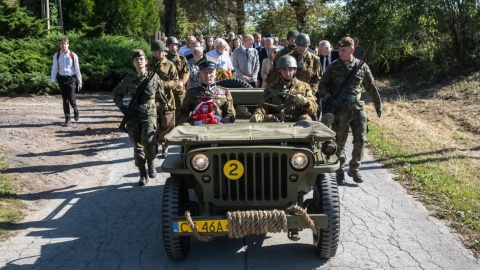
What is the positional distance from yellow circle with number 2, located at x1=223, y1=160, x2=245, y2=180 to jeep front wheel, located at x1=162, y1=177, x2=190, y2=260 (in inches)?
21.1

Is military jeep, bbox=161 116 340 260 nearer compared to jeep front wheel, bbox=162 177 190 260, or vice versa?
military jeep, bbox=161 116 340 260

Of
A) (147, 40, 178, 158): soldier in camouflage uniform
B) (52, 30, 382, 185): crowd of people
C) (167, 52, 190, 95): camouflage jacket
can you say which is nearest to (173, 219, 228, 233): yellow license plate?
(52, 30, 382, 185): crowd of people

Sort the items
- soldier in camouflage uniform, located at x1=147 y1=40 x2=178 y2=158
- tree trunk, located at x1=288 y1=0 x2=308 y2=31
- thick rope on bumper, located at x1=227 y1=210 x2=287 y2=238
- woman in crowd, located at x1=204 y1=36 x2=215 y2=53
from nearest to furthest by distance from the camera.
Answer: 1. thick rope on bumper, located at x1=227 y1=210 x2=287 y2=238
2. soldier in camouflage uniform, located at x1=147 y1=40 x2=178 y2=158
3. woman in crowd, located at x1=204 y1=36 x2=215 y2=53
4. tree trunk, located at x1=288 y1=0 x2=308 y2=31

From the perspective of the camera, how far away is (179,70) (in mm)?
9766

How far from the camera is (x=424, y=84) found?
57.4 ft

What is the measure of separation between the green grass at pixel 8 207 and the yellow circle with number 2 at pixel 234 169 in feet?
8.79

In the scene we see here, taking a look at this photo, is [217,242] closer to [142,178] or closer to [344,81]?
[142,178]

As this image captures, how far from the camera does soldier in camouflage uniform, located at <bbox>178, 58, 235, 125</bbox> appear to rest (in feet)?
21.3

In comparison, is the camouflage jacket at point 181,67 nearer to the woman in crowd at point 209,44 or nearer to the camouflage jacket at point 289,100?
the camouflage jacket at point 289,100

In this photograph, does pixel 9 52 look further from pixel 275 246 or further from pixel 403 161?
pixel 275 246

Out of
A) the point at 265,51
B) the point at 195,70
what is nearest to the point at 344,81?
the point at 195,70

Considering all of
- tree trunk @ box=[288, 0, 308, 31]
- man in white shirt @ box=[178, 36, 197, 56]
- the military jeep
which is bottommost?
the military jeep

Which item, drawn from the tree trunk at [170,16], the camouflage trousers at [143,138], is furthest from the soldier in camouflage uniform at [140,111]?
the tree trunk at [170,16]

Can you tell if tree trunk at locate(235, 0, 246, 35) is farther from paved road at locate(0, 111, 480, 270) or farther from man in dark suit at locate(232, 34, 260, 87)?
paved road at locate(0, 111, 480, 270)
